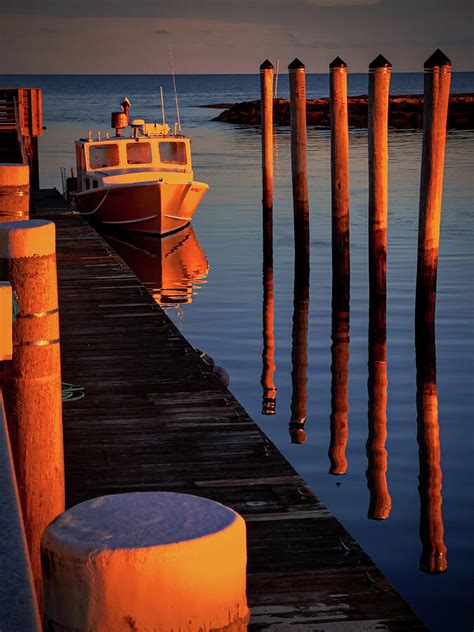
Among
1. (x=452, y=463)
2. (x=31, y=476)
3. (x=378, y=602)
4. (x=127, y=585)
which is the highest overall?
(x=127, y=585)

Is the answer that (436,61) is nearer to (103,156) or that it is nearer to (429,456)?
(429,456)

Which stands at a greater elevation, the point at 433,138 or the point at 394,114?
the point at 394,114

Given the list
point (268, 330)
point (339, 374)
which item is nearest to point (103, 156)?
point (268, 330)

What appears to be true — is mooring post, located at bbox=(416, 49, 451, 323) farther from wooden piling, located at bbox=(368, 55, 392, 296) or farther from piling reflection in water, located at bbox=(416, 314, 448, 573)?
piling reflection in water, located at bbox=(416, 314, 448, 573)

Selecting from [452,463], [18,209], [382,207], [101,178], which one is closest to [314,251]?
[101,178]

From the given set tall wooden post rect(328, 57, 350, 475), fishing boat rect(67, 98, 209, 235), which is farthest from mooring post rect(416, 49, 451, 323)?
fishing boat rect(67, 98, 209, 235)

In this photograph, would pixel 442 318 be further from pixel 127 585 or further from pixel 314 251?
pixel 127 585

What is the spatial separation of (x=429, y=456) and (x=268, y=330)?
6527 millimetres

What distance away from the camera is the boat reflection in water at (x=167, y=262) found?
66.1ft

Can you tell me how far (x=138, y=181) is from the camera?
23.9m

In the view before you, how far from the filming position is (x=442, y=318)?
1730cm

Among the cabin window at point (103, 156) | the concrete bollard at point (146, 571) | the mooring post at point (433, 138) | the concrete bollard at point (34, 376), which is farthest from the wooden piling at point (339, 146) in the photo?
the concrete bollard at point (146, 571)

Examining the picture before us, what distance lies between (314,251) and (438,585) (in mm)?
17173

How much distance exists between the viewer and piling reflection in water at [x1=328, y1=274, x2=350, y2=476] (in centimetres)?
1052
